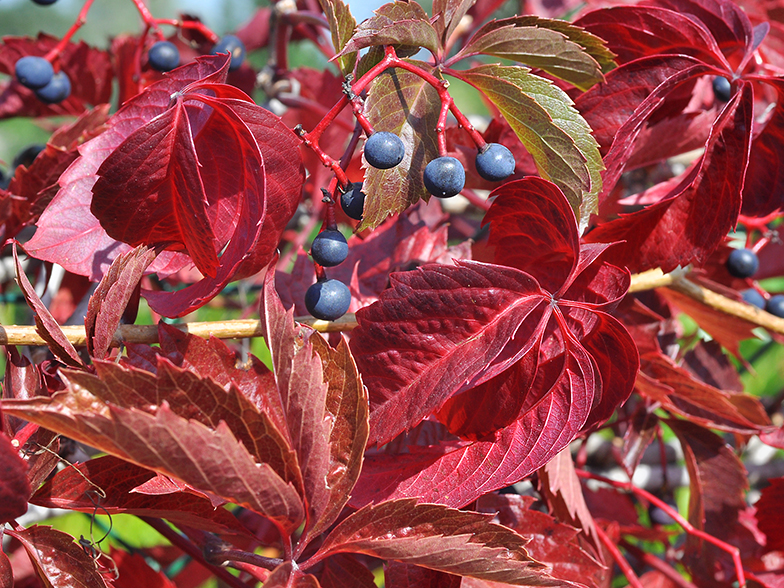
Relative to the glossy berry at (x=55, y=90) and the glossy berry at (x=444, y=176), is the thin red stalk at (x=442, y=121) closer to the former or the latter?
the glossy berry at (x=444, y=176)

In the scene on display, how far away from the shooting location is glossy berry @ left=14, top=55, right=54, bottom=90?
0.93m

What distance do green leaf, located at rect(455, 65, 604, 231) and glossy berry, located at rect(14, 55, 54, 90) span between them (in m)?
0.76

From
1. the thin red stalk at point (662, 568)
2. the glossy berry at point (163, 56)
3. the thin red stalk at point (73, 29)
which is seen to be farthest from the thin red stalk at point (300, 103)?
the thin red stalk at point (662, 568)

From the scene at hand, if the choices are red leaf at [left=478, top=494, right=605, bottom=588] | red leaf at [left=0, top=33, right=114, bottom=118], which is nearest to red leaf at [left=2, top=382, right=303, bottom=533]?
red leaf at [left=478, top=494, right=605, bottom=588]

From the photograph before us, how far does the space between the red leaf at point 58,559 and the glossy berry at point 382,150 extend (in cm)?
37

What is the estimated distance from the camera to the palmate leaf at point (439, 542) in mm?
419

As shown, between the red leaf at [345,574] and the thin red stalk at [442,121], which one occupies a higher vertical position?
the thin red stalk at [442,121]

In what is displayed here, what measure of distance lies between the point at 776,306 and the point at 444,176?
83 cm

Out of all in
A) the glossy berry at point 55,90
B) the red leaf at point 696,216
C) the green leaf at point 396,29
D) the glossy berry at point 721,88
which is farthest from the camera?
the glossy berry at point 55,90

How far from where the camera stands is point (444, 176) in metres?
0.48

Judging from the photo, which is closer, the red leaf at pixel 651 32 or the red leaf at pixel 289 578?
the red leaf at pixel 289 578

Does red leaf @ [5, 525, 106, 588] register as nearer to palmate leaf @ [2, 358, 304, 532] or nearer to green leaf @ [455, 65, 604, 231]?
palmate leaf @ [2, 358, 304, 532]

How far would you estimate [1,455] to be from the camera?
1.26 ft

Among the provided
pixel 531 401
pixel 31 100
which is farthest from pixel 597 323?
pixel 31 100
